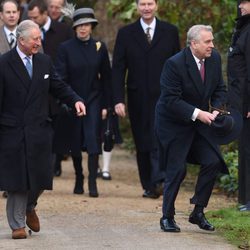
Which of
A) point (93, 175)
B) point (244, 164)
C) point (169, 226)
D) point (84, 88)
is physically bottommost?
point (93, 175)

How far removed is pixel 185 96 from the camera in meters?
10.2

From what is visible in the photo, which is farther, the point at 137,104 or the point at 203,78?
the point at 137,104

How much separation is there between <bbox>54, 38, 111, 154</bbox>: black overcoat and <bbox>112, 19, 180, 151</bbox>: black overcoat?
0.86 feet

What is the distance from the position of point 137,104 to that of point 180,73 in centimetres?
323

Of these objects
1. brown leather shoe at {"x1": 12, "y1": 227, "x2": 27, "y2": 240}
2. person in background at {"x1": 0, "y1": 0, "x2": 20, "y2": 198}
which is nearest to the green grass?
brown leather shoe at {"x1": 12, "y1": 227, "x2": 27, "y2": 240}

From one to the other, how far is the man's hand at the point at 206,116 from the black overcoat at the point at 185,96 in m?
0.14

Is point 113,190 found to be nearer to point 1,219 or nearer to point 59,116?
point 59,116

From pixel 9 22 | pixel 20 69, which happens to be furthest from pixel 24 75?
pixel 9 22

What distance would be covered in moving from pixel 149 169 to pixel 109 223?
2.60 meters

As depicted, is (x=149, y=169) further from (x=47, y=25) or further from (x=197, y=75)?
(x=197, y=75)

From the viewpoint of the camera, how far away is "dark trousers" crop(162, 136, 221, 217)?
10.2 m

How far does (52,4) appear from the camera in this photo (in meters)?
15.5

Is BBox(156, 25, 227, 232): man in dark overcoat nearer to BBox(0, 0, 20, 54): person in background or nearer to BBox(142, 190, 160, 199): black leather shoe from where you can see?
BBox(142, 190, 160, 199): black leather shoe

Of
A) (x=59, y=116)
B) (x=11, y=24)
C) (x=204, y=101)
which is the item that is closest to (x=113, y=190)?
(x=59, y=116)
